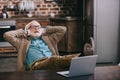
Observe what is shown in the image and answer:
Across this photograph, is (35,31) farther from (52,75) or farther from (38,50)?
(52,75)

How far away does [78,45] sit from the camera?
6734 mm

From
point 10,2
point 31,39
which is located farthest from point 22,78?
point 10,2

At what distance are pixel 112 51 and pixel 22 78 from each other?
3.98 meters

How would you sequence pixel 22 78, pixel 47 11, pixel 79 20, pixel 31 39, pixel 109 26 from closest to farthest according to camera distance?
pixel 22 78 → pixel 31 39 → pixel 109 26 → pixel 79 20 → pixel 47 11

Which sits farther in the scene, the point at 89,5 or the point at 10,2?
the point at 10,2

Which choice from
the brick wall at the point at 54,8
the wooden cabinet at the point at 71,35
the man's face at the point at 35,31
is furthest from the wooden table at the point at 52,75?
the brick wall at the point at 54,8

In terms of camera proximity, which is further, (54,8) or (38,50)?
(54,8)

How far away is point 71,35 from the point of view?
21.8ft

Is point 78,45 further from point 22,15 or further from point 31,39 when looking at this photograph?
point 31,39

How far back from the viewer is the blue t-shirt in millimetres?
3248

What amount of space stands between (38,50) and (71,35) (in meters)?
3.33

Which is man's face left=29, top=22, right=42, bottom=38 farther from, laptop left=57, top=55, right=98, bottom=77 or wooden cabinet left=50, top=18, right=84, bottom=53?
wooden cabinet left=50, top=18, right=84, bottom=53

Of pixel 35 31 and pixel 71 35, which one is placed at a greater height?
pixel 35 31

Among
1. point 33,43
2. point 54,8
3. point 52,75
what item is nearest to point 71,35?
point 54,8
